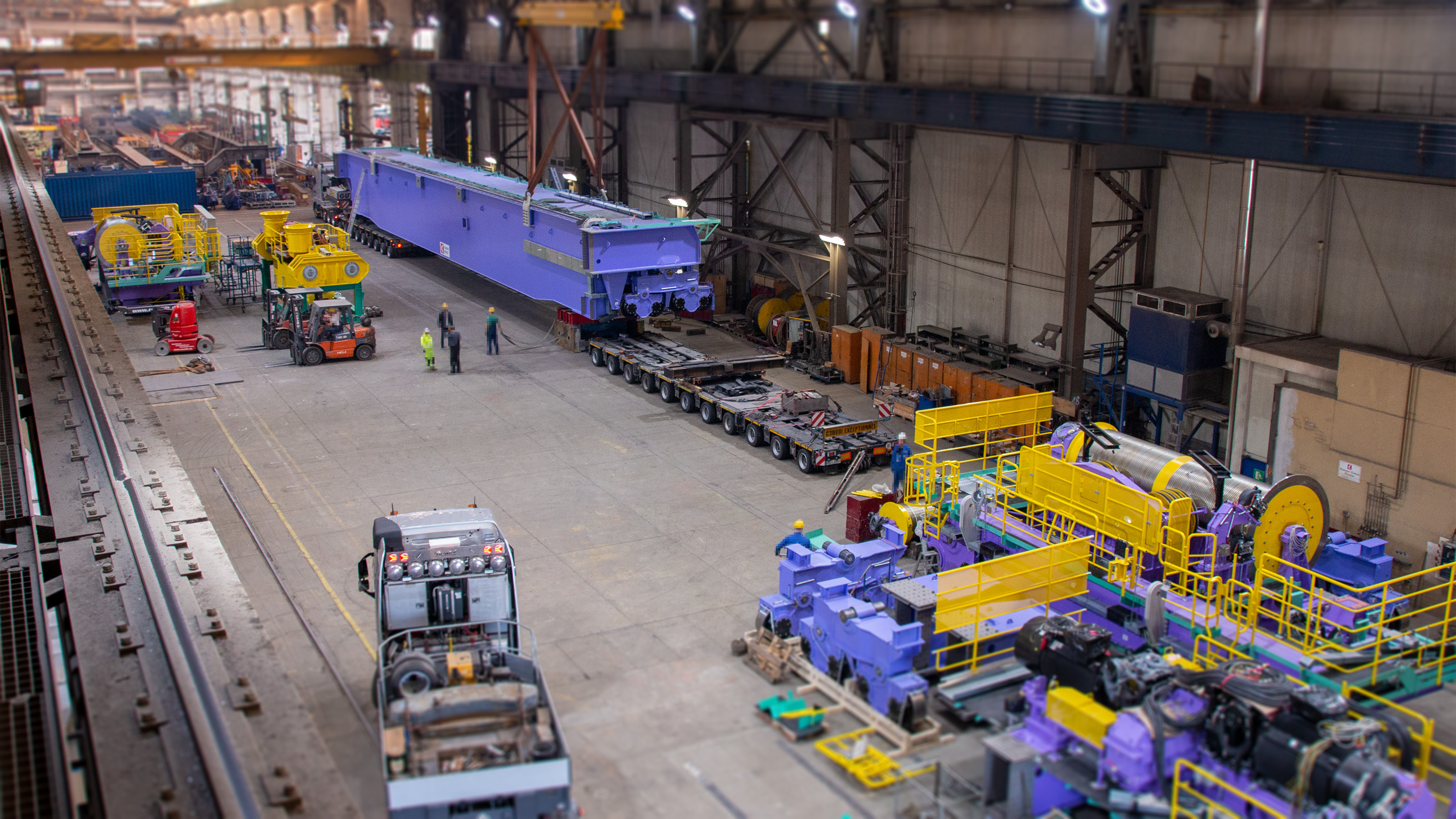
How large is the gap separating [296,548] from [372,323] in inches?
610

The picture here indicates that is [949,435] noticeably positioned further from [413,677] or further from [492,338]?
[492,338]

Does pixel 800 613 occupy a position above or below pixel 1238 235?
below

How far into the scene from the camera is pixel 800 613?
15414 mm

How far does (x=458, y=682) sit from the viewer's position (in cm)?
1179

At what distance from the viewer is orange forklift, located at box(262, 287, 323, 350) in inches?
1180

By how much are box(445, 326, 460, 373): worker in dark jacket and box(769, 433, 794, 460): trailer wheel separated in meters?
8.24

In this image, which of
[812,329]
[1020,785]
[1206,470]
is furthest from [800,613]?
[812,329]

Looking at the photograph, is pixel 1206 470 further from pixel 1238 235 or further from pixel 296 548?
pixel 296 548

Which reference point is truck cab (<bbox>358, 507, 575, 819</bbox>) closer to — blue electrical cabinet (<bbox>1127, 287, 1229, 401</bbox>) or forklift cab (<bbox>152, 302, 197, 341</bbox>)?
blue electrical cabinet (<bbox>1127, 287, 1229, 401</bbox>)

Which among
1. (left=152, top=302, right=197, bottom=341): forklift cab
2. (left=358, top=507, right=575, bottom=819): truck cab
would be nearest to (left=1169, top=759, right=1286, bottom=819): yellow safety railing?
(left=358, top=507, right=575, bottom=819): truck cab

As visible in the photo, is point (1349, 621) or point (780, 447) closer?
point (1349, 621)

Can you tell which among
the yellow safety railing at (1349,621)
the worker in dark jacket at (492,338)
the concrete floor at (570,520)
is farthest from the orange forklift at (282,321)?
the yellow safety railing at (1349,621)

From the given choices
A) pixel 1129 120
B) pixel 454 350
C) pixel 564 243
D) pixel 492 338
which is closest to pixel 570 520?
pixel 454 350

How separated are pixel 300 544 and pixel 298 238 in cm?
1373
